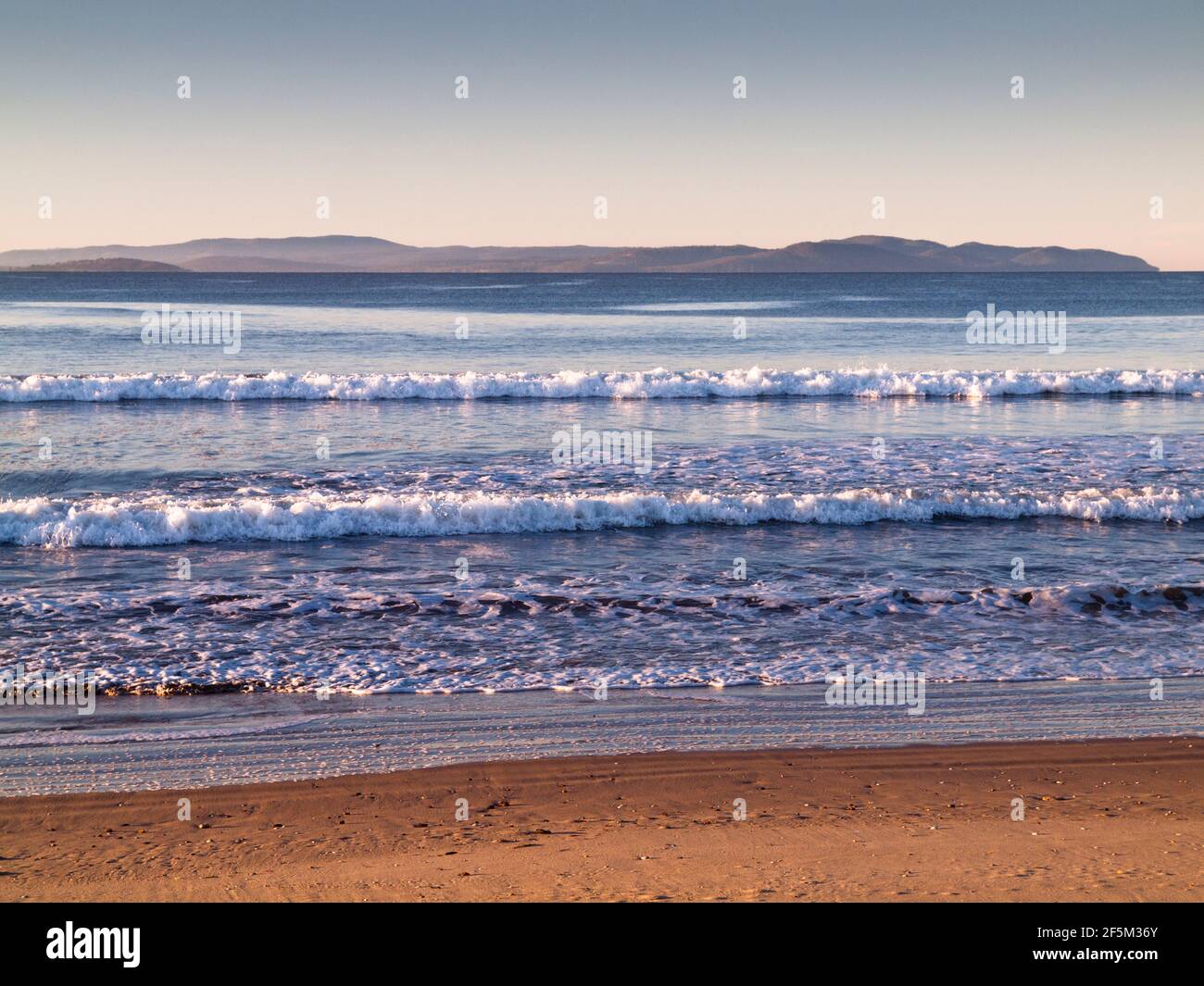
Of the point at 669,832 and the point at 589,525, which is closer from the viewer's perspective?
the point at 669,832

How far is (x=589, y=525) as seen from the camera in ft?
45.1

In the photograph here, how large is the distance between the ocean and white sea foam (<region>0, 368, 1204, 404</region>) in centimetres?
11

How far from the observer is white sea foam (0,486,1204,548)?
508 inches

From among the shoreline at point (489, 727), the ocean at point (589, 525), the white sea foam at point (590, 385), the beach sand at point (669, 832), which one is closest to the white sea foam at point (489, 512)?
the ocean at point (589, 525)

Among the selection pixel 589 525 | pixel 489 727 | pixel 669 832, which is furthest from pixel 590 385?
pixel 669 832

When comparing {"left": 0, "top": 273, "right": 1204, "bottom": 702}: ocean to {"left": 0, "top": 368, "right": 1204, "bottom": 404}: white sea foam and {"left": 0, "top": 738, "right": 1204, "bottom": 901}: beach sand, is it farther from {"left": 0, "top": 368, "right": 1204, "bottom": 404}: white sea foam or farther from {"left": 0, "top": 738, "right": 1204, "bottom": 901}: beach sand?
{"left": 0, "top": 738, "right": 1204, "bottom": 901}: beach sand

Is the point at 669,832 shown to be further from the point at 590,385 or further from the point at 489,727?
the point at 590,385

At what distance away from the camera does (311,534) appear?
13.1 m

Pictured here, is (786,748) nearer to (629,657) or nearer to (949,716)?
(949,716)

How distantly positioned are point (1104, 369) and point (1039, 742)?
2957cm

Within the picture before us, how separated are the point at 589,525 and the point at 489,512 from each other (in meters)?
1.30

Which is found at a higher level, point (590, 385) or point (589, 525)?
point (590, 385)

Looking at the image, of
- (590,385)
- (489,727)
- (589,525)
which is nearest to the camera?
(489,727)

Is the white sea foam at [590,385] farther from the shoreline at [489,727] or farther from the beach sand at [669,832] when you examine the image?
the beach sand at [669,832]
